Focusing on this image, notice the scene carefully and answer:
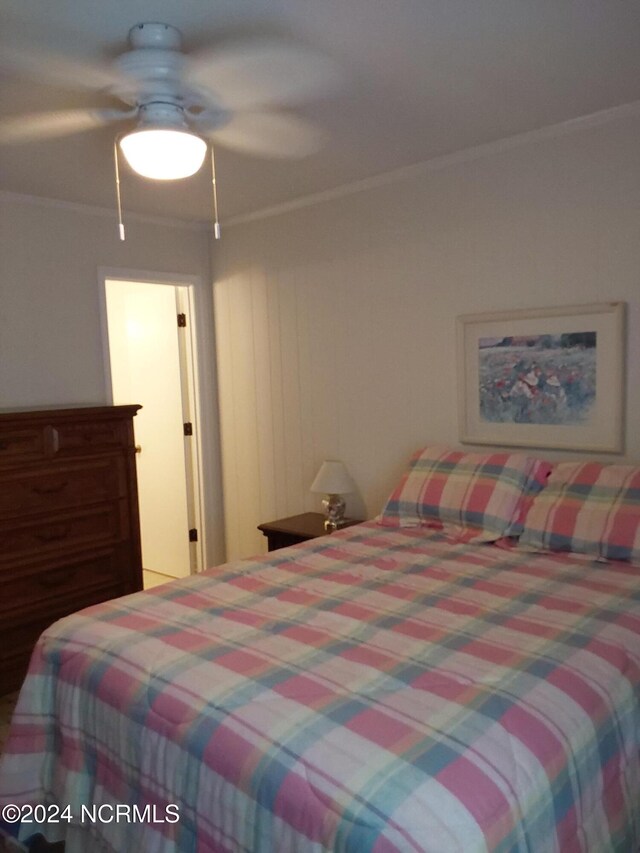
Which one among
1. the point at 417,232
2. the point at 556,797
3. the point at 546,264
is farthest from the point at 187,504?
the point at 556,797

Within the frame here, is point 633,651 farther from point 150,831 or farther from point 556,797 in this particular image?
point 150,831

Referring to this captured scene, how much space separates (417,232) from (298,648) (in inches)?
88.0

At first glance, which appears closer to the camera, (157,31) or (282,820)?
(282,820)

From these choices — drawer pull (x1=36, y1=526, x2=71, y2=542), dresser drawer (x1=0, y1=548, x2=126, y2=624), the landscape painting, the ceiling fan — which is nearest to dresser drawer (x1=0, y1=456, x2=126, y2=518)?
drawer pull (x1=36, y1=526, x2=71, y2=542)

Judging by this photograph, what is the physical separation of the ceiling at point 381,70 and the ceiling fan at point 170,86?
0.05m

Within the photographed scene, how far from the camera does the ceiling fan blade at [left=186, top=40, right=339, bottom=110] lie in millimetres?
1901

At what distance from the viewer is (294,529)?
3.37 meters

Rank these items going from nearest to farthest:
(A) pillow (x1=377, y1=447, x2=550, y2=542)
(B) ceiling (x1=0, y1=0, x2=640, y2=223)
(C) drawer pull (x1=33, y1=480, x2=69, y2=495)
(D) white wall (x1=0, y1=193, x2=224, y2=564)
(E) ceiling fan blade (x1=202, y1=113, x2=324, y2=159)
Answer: (B) ceiling (x1=0, y1=0, x2=640, y2=223) < (E) ceiling fan blade (x1=202, y1=113, x2=324, y2=159) < (A) pillow (x1=377, y1=447, x2=550, y2=542) < (C) drawer pull (x1=33, y1=480, x2=69, y2=495) < (D) white wall (x1=0, y1=193, x2=224, y2=564)

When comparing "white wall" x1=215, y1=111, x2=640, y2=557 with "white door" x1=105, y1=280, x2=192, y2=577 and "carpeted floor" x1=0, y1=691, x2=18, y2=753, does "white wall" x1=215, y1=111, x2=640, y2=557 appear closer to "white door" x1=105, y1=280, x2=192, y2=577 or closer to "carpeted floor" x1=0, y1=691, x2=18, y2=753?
"white door" x1=105, y1=280, x2=192, y2=577

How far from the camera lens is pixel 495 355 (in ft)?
9.60

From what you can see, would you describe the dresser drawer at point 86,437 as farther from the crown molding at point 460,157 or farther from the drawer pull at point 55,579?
the crown molding at point 460,157

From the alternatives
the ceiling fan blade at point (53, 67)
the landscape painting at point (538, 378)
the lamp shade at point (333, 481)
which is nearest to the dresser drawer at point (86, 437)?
the lamp shade at point (333, 481)

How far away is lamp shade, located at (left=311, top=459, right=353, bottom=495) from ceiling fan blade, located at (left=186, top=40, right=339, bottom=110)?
179 cm

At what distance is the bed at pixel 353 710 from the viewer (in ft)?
3.84
